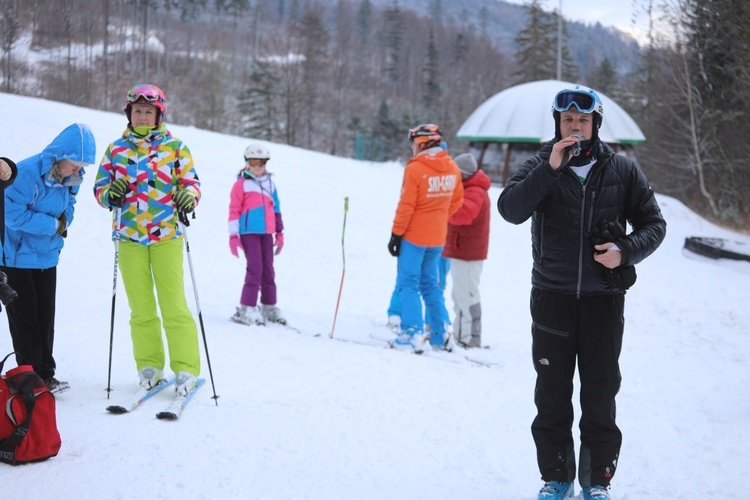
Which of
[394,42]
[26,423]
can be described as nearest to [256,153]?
[26,423]

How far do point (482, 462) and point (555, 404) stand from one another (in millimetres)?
937

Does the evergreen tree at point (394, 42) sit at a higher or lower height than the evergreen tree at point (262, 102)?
higher

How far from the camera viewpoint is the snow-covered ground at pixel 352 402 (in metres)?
3.50

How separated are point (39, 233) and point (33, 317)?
59 cm

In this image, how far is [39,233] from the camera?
4.21m

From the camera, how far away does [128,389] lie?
4.61 m

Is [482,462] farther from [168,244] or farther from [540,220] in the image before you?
[168,244]

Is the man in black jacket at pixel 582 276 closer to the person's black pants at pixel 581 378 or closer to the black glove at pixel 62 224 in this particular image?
the person's black pants at pixel 581 378

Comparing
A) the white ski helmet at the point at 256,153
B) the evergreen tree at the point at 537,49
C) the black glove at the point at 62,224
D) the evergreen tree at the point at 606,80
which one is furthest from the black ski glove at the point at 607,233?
the evergreen tree at the point at 606,80

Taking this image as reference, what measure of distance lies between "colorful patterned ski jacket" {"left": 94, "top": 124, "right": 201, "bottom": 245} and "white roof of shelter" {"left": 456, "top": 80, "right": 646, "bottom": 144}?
758 inches

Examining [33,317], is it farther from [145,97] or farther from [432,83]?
[432,83]

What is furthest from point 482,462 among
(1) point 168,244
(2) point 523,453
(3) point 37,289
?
(3) point 37,289

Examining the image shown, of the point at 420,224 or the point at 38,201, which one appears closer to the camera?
the point at 38,201

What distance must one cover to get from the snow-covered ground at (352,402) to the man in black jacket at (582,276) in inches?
19.3
